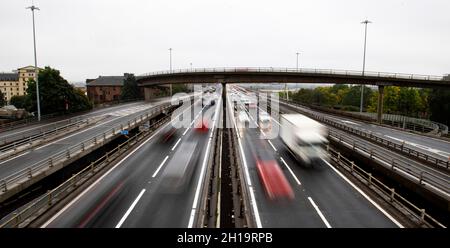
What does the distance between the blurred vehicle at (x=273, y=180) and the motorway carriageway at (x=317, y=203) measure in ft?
1.23

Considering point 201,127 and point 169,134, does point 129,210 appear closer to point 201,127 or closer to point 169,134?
point 169,134

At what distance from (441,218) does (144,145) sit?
2888cm

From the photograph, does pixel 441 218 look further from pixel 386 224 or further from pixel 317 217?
pixel 317 217

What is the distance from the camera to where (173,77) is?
67.8 meters

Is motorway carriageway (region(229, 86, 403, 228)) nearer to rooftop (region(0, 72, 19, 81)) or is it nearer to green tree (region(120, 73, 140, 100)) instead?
green tree (region(120, 73, 140, 100))

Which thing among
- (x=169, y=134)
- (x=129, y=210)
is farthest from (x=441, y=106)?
(x=129, y=210)

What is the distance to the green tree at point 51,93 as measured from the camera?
51844 mm

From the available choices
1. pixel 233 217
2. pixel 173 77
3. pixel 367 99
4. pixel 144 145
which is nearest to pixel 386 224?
pixel 233 217

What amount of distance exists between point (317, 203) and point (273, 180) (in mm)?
4971

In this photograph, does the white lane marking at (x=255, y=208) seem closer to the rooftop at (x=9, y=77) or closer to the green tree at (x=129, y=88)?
the green tree at (x=129, y=88)

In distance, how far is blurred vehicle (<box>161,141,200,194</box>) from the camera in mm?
19641

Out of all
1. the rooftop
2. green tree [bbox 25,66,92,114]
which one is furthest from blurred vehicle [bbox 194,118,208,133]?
the rooftop

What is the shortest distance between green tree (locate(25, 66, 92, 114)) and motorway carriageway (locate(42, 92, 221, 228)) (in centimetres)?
3533

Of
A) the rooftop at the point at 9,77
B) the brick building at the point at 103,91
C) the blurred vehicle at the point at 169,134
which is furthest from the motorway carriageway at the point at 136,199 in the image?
the rooftop at the point at 9,77
